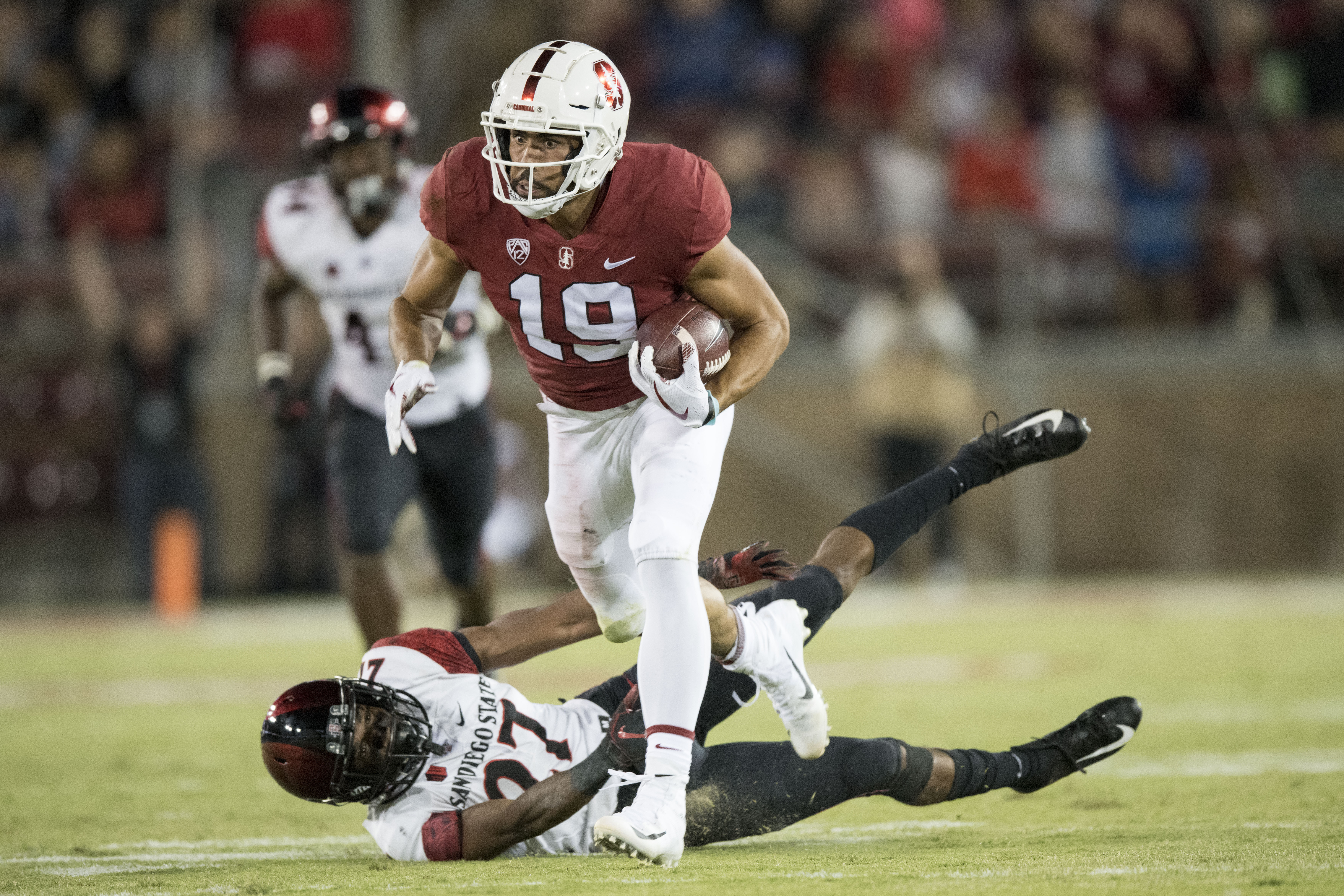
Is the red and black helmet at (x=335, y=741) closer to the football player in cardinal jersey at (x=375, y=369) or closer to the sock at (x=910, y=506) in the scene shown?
the sock at (x=910, y=506)

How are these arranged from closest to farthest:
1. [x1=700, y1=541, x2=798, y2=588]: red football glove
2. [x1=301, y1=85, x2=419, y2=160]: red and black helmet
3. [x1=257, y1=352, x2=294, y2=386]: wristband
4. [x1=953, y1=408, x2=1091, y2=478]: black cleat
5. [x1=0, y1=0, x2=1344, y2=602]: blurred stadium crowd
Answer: [x1=700, y1=541, x2=798, y2=588]: red football glove → [x1=953, y1=408, x2=1091, y2=478]: black cleat → [x1=301, y1=85, x2=419, y2=160]: red and black helmet → [x1=257, y1=352, x2=294, y2=386]: wristband → [x1=0, y1=0, x2=1344, y2=602]: blurred stadium crowd

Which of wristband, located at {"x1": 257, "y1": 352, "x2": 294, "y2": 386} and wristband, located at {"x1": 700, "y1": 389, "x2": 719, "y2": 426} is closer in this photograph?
wristband, located at {"x1": 700, "y1": 389, "x2": 719, "y2": 426}

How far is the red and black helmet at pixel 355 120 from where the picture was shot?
5508mm

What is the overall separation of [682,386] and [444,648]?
3.01 feet

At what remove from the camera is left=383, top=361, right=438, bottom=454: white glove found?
3930mm

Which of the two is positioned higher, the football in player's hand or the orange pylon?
the football in player's hand

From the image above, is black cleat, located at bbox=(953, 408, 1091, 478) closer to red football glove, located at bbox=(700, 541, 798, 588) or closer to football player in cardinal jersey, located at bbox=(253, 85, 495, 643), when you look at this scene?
red football glove, located at bbox=(700, 541, 798, 588)

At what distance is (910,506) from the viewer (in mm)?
4562

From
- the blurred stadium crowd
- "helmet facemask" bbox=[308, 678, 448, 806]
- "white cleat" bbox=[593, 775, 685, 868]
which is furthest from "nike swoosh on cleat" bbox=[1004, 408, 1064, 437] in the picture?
the blurred stadium crowd

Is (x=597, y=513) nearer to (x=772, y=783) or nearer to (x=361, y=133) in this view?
(x=772, y=783)

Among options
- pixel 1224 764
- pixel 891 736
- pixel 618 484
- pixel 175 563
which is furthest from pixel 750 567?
pixel 175 563

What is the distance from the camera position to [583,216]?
3.97 m

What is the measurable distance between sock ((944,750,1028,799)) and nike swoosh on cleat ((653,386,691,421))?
1066mm

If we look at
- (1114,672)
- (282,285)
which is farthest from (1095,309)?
(282,285)
